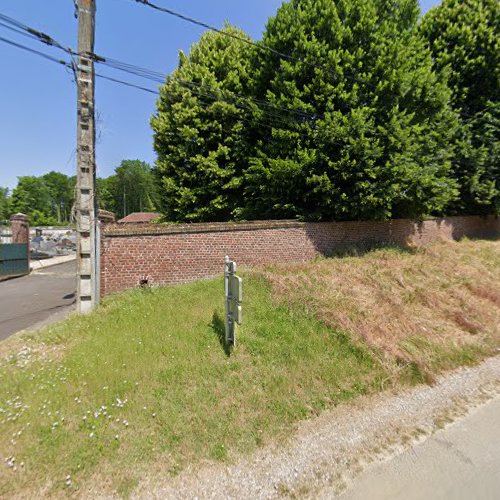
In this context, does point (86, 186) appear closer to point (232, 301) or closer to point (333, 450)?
point (232, 301)

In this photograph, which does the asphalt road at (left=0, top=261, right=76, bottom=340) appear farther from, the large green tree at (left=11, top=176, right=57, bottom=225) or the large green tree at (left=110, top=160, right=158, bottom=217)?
the large green tree at (left=11, top=176, right=57, bottom=225)

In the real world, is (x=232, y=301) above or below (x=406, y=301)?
above

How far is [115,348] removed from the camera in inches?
178

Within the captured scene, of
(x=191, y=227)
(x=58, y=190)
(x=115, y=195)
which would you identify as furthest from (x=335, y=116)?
(x=58, y=190)

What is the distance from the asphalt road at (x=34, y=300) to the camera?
6.95 m

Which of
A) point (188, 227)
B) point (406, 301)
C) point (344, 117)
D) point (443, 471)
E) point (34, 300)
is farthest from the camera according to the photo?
point (34, 300)

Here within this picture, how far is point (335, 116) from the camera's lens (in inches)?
339

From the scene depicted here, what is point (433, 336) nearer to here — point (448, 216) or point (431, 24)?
point (448, 216)

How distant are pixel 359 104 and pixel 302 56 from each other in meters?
2.57

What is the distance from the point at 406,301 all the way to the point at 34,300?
38.1ft

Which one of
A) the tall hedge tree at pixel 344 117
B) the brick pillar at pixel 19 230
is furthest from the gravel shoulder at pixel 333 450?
the brick pillar at pixel 19 230

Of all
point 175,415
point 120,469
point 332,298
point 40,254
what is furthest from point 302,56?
point 40,254

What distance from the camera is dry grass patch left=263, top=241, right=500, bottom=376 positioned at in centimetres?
490

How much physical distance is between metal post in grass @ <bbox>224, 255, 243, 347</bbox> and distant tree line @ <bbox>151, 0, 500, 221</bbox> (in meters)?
5.16
